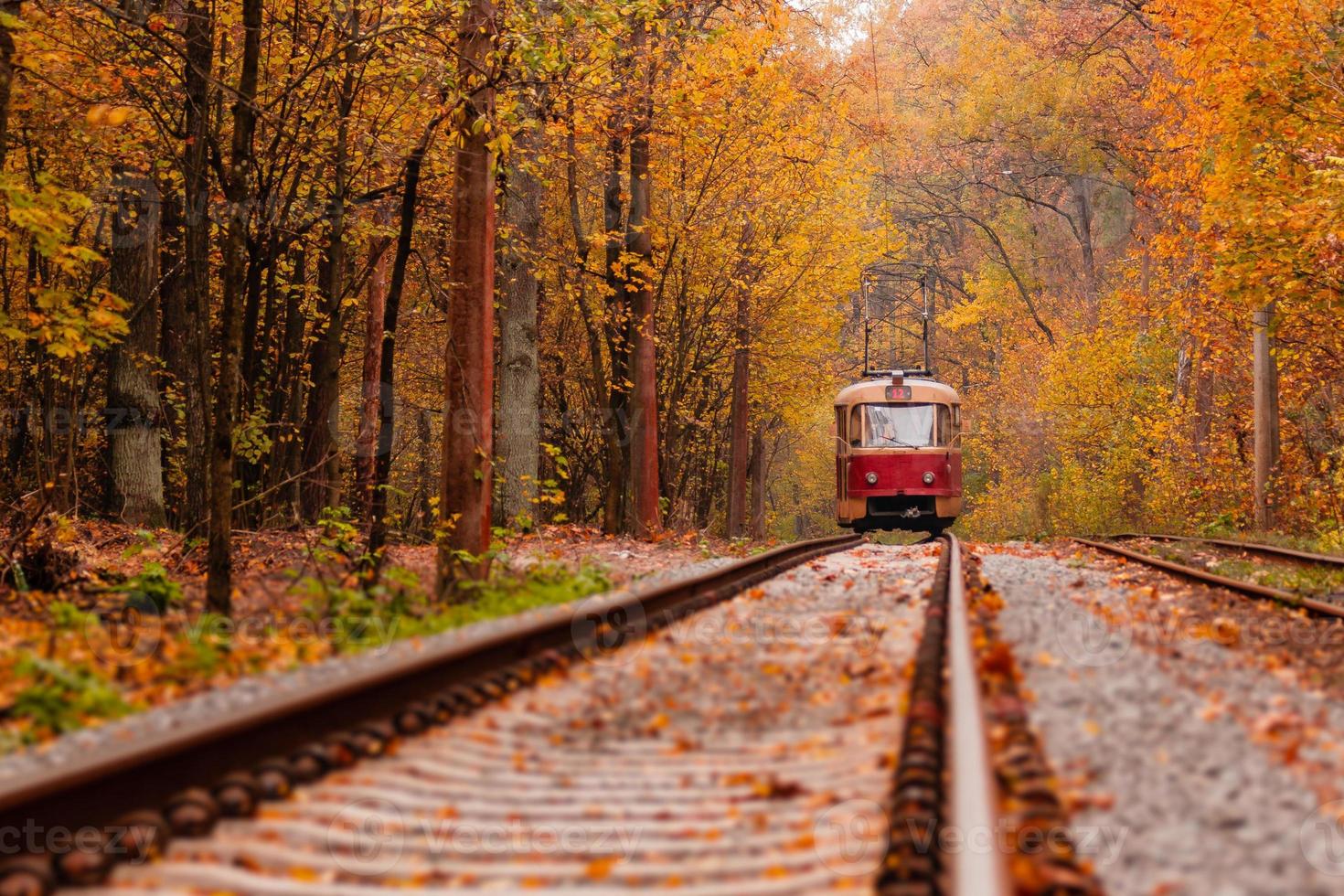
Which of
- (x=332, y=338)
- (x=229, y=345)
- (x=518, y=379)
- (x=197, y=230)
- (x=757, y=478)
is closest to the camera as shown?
(x=229, y=345)

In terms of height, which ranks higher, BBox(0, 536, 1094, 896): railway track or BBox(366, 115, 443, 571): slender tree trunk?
BBox(366, 115, 443, 571): slender tree trunk

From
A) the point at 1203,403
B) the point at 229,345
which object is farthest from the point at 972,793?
the point at 1203,403

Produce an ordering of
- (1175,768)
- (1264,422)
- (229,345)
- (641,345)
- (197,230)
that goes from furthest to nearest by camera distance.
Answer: (1264,422)
(641,345)
(197,230)
(229,345)
(1175,768)

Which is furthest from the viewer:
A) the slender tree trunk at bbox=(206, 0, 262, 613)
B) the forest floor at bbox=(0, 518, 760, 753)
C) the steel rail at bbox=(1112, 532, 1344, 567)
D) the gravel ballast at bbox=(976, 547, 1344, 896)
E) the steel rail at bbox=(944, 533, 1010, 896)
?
the steel rail at bbox=(1112, 532, 1344, 567)

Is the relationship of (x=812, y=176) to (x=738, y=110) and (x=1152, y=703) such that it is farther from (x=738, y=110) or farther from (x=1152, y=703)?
(x=1152, y=703)

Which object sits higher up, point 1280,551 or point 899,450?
point 899,450

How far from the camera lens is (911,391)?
883 inches

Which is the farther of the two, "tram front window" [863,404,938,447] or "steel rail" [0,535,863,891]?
"tram front window" [863,404,938,447]

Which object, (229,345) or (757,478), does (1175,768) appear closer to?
(229,345)

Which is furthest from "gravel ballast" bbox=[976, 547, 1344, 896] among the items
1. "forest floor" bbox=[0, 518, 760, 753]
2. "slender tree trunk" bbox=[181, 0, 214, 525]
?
"slender tree trunk" bbox=[181, 0, 214, 525]

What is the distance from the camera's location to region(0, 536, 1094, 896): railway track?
10.3ft

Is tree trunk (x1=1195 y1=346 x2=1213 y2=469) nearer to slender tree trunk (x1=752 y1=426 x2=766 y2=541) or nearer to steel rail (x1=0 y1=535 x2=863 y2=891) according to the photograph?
slender tree trunk (x1=752 y1=426 x2=766 y2=541)

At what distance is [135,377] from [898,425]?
1251cm

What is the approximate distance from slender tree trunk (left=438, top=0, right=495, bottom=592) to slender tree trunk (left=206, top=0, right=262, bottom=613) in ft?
6.01
